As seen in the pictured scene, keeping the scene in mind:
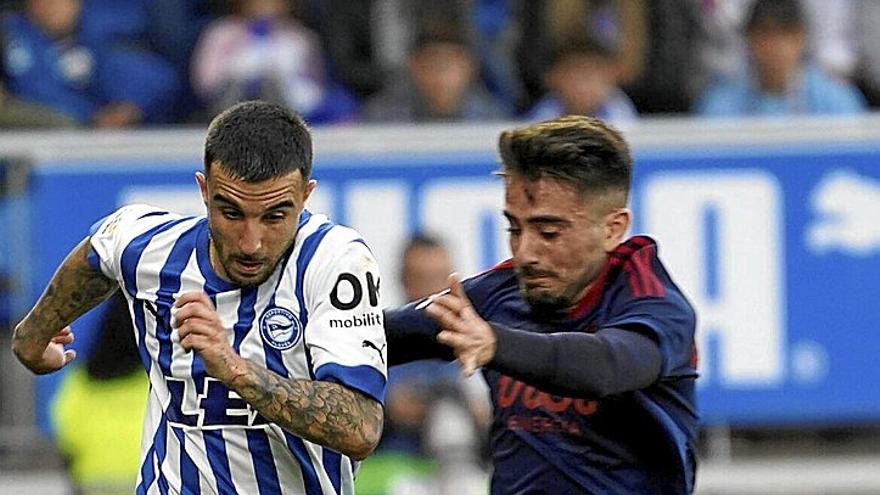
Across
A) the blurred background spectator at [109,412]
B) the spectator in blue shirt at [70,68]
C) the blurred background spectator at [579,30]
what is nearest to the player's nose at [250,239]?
the blurred background spectator at [109,412]

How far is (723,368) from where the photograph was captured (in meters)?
9.57

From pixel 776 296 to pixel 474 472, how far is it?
1846mm

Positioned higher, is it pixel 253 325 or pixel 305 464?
pixel 253 325

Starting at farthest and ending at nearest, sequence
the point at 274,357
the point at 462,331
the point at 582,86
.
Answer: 1. the point at 582,86
2. the point at 274,357
3. the point at 462,331

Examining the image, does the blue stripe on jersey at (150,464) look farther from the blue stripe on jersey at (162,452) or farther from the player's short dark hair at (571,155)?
the player's short dark hair at (571,155)

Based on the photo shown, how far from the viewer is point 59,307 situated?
550cm

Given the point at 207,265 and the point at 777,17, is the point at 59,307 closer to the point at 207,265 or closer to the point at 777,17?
the point at 207,265

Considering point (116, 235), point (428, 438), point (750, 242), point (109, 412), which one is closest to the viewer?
point (116, 235)

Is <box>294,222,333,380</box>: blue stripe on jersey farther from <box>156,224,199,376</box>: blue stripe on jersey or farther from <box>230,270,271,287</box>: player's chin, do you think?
<box>156,224,199,376</box>: blue stripe on jersey

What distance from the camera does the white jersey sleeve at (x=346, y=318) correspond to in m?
4.82

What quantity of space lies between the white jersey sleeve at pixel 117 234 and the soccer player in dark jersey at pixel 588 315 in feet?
3.03

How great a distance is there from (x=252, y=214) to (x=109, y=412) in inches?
160

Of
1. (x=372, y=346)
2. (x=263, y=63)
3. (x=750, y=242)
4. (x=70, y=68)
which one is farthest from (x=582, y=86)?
(x=372, y=346)

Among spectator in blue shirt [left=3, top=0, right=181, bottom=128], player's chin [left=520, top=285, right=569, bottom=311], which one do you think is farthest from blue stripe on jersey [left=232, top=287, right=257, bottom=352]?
spectator in blue shirt [left=3, top=0, right=181, bottom=128]
